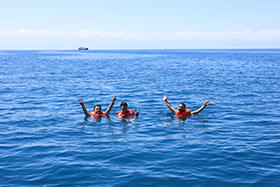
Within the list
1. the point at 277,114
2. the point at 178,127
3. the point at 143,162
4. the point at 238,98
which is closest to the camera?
the point at 143,162

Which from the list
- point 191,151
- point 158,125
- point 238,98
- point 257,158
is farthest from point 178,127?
point 238,98

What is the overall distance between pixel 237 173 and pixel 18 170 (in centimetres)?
711

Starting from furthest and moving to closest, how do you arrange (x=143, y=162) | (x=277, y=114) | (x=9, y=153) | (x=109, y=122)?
(x=277, y=114)
(x=109, y=122)
(x=9, y=153)
(x=143, y=162)

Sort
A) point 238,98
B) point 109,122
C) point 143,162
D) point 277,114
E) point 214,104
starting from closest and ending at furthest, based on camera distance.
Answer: point 143,162 → point 109,122 → point 277,114 → point 214,104 → point 238,98

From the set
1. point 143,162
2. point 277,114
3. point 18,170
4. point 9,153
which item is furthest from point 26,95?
point 277,114

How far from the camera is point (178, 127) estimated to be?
13.6 meters

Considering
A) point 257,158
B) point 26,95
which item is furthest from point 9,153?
point 26,95

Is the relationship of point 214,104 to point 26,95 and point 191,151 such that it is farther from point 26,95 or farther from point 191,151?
point 26,95

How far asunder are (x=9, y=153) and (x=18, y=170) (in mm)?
1821

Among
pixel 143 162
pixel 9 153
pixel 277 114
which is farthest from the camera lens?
pixel 277 114

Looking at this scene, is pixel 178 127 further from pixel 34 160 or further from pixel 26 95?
pixel 26 95

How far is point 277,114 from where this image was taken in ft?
53.5

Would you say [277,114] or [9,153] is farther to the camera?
[277,114]

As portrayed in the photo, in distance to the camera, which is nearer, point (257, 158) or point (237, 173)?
point (237, 173)
